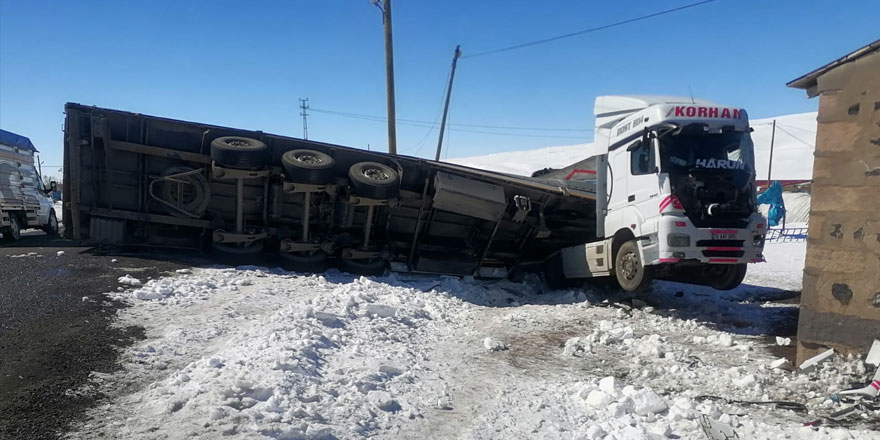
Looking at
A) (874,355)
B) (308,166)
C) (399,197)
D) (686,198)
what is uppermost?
(308,166)

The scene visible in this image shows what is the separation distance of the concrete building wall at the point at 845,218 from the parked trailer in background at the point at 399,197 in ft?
6.12

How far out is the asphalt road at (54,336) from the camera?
372cm

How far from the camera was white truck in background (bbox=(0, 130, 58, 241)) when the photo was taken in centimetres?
1509

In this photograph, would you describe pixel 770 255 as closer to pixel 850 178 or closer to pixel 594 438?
pixel 850 178

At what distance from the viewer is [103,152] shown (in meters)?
9.59

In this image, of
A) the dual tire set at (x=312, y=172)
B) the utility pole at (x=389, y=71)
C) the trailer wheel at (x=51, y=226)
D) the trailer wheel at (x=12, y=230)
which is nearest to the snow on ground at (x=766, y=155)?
the utility pole at (x=389, y=71)

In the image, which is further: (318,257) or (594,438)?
(318,257)

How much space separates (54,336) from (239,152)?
465cm

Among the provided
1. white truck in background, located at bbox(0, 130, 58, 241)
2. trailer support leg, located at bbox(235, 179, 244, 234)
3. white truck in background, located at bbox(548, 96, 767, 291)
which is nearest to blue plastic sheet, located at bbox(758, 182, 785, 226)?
white truck in background, located at bbox(548, 96, 767, 291)

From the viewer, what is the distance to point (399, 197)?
10.1 metres

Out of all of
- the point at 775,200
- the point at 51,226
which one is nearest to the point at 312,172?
the point at 51,226

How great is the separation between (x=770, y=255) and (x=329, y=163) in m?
14.4

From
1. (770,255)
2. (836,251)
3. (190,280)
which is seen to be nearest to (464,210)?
(190,280)

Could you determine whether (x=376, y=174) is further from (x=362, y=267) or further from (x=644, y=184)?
(x=644, y=184)
